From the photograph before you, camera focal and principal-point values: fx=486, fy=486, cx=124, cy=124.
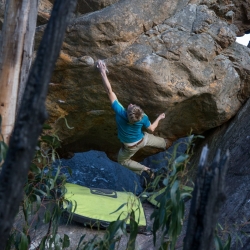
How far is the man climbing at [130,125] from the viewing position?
561cm

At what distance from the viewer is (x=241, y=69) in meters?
6.55

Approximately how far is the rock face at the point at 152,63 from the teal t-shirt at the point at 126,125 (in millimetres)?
429

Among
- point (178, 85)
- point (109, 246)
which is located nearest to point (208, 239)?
point (109, 246)

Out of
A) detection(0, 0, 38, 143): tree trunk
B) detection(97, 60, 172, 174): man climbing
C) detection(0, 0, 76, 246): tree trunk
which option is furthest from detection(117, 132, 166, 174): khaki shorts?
detection(0, 0, 76, 246): tree trunk

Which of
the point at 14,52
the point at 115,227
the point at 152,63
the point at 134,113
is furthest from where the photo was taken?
the point at 152,63

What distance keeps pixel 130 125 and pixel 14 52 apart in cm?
210

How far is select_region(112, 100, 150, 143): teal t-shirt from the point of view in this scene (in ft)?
18.8

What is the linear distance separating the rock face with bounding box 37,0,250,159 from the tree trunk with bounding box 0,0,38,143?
1.73 meters

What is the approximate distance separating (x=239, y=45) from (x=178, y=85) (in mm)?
1223

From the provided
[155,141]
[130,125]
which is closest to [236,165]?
[155,141]

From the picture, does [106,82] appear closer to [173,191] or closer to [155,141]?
[155,141]

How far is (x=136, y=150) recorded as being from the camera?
20.5ft

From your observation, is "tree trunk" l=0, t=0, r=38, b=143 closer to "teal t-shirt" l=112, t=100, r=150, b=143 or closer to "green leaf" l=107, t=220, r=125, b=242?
"green leaf" l=107, t=220, r=125, b=242

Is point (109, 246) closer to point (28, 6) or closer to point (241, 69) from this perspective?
point (28, 6)
